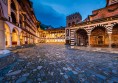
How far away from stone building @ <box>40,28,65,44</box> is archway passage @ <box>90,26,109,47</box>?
34355 mm

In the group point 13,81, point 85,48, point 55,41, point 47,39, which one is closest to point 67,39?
point 55,41

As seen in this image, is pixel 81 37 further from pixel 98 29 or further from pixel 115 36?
pixel 115 36

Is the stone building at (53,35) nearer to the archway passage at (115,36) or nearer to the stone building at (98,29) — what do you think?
the stone building at (98,29)

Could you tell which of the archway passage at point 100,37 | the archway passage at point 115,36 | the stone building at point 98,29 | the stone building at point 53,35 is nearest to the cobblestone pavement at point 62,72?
the stone building at point 98,29

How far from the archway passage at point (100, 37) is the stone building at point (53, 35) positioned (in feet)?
113

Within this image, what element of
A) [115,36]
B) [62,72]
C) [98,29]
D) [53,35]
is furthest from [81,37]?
[53,35]

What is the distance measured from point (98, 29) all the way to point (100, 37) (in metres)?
1.78

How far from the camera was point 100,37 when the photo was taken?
16.3 metres

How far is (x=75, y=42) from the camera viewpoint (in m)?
16.5

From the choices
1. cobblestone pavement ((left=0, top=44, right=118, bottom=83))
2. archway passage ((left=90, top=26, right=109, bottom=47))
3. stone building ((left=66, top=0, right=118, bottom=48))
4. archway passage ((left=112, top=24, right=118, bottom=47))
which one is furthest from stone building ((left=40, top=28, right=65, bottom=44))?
cobblestone pavement ((left=0, top=44, right=118, bottom=83))

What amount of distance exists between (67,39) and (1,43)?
33.1 metres

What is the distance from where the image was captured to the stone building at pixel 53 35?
170 ft

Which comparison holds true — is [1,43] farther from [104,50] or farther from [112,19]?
[112,19]

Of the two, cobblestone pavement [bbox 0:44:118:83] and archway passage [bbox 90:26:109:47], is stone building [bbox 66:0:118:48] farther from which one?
cobblestone pavement [bbox 0:44:118:83]
